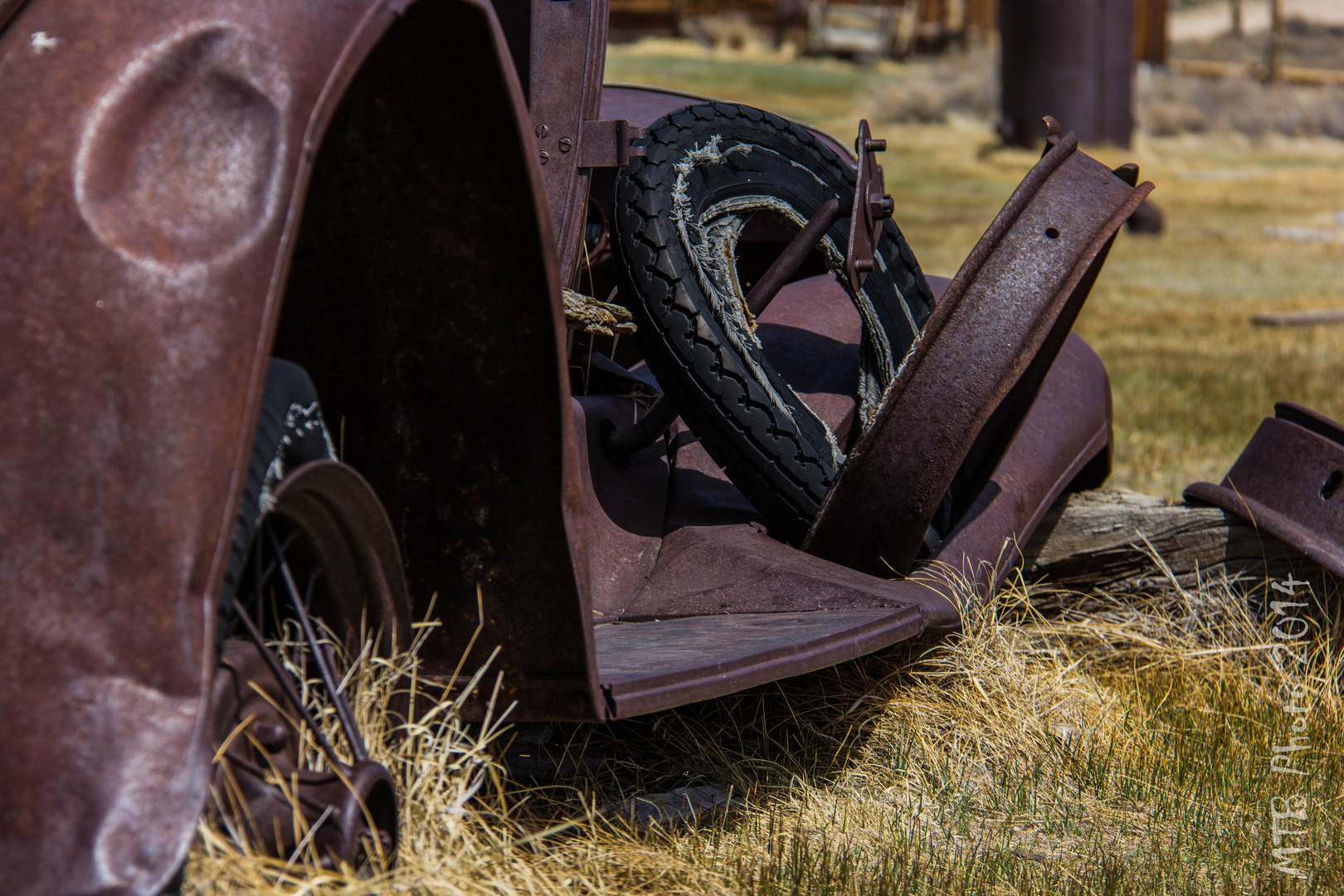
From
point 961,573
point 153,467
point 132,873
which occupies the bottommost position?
point 961,573

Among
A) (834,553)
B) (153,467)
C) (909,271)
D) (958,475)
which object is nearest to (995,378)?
(834,553)

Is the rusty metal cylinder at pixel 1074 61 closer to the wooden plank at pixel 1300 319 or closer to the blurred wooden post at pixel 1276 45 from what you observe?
the wooden plank at pixel 1300 319

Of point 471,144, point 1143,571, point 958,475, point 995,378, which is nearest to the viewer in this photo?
point 471,144

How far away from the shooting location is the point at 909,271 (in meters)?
3.11

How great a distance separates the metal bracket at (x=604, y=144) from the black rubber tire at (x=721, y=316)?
0.07 meters

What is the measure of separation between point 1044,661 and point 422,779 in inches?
68.0

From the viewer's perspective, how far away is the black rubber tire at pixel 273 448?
1298 mm

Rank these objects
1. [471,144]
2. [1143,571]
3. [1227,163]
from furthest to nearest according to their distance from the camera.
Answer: [1227,163], [1143,571], [471,144]

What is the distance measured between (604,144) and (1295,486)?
174 centimetres

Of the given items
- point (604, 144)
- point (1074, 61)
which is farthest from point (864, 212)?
Answer: point (1074, 61)

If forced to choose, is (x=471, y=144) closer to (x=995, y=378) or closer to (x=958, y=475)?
(x=995, y=378)

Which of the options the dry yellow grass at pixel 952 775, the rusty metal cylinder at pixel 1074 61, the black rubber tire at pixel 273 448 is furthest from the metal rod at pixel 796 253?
the rusty metal cylinder at pixel 1074 61

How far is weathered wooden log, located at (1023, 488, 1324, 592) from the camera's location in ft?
10.0

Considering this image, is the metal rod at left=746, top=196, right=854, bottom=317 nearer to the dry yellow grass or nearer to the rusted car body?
the rusted car body
